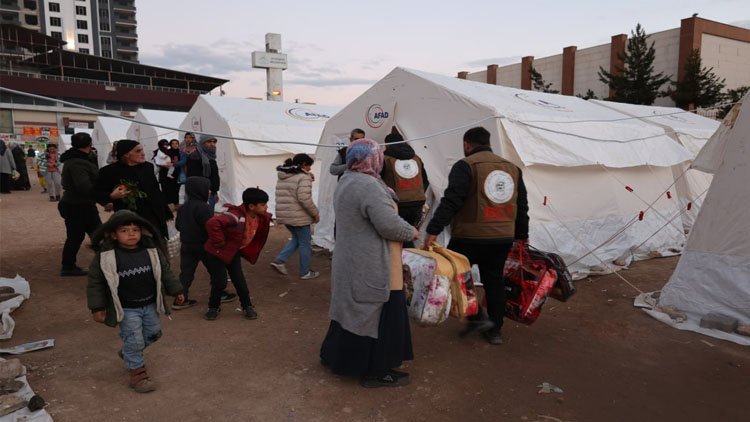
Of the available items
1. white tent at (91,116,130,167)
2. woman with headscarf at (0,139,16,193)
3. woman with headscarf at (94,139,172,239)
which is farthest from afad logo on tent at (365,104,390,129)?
white tent at (91,116,130,167)

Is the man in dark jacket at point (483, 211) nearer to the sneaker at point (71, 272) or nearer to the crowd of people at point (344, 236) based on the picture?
the crowd of people at point (344, 236)

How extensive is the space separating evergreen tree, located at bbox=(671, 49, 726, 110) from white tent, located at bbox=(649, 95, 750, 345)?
2102 centimetres

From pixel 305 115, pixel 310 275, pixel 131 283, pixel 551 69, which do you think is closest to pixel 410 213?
pixel 310 275

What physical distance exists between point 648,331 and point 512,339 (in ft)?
4.21

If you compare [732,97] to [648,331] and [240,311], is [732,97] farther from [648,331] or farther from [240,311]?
[240,311]

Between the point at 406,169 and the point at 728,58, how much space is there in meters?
26.6

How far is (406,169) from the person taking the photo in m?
5.29

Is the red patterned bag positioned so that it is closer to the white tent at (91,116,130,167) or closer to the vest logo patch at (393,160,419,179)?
the vest logo patch at (393,160,419,179)

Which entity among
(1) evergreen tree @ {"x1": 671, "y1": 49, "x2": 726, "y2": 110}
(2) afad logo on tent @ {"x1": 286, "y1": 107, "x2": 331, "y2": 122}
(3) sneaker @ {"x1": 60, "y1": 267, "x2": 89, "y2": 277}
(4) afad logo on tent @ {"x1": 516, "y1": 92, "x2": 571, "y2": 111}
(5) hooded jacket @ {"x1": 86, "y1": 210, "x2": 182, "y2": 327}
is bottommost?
(3) sneaker @ {"x1": 60, "y1": 267, "x2": 89, "y2": 277}

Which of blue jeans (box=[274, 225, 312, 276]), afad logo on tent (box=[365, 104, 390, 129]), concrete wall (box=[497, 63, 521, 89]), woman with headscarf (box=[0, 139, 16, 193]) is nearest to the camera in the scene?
blue jeans (box=[274, 225, 312, 276])

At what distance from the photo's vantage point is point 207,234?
15.1ft

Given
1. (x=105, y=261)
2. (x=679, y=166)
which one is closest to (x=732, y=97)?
(x=679, y=166)

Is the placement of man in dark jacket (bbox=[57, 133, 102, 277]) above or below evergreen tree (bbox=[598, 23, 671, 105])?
below

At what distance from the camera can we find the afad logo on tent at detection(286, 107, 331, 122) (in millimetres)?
12519
